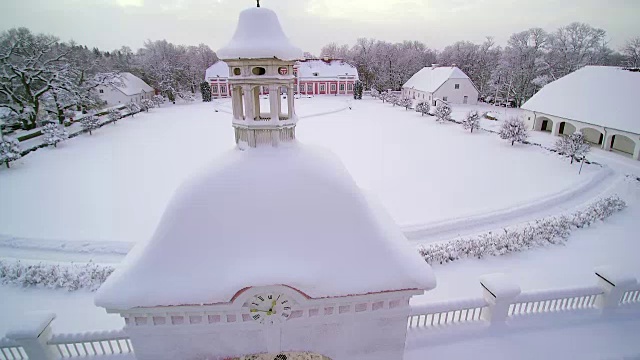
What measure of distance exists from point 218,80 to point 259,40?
2258 inches

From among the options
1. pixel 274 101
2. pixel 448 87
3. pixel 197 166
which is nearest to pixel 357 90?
pixel 448 87

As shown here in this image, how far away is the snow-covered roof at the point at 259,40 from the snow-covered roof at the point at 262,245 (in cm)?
188

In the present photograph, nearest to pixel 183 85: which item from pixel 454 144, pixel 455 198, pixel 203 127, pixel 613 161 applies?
pixel 203 127

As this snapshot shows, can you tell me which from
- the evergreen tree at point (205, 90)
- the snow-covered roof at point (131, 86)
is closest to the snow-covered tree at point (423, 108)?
the evergreen tree at point (205, 90)

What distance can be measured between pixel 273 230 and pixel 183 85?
6282 cm

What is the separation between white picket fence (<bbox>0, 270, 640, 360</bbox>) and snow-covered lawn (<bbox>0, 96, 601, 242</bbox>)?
5188 mm

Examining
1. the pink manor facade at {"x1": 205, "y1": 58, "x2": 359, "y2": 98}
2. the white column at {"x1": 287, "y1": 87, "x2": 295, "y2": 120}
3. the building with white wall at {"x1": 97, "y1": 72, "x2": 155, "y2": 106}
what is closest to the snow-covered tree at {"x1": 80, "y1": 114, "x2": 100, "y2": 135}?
the building with white wall at {"x1": 97, "y1": 72, "x2": 155, "y2": 106}

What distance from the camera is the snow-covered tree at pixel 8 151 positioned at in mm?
22438

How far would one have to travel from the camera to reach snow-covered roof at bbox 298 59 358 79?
61.3 metres

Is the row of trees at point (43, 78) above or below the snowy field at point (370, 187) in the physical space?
above

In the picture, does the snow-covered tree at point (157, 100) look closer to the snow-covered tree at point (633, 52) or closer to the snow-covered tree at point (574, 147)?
the snow-covered tree at point (574, 147)

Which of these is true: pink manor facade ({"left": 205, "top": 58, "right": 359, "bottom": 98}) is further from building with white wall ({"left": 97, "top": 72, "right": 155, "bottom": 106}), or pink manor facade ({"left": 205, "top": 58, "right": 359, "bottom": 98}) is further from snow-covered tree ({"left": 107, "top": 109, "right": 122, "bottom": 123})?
snow-covered tree ({"left": 107, "top": 109, "right": 122, "bottom": 123})

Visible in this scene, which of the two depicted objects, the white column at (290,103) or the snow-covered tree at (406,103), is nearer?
the white column at (290,103)

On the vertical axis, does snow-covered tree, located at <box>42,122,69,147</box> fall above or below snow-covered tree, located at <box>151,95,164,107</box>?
below
